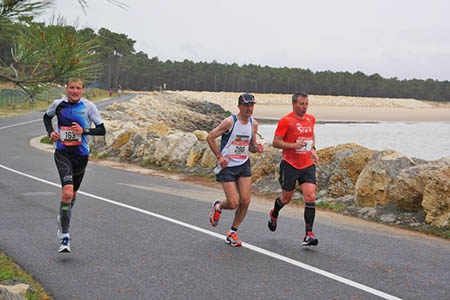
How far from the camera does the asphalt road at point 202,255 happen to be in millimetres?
5500

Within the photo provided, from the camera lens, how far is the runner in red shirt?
23.7 ft

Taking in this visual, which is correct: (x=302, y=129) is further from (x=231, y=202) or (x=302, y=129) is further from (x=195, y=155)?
(x=195, y=155)

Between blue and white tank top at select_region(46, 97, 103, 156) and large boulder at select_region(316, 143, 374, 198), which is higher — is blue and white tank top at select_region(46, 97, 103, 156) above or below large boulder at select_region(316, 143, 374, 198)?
above

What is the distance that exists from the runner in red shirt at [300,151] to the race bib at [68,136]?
2750mm

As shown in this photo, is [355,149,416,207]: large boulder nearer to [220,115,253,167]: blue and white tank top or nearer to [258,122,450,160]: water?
[220,115,253,167]: blue and white tank top

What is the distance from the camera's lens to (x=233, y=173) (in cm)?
713

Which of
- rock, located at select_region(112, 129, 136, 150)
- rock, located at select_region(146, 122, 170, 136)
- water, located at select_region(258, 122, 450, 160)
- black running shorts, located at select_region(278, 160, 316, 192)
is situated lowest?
water, located at select_region(258, 122, 450, 160)

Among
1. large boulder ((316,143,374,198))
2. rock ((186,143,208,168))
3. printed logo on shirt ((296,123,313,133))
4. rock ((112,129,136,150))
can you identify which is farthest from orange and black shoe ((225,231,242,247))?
rock ((112,129,136,150))

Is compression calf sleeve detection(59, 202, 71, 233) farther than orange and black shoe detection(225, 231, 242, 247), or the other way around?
orange and black shoe detection(225, 231, 242, 247)

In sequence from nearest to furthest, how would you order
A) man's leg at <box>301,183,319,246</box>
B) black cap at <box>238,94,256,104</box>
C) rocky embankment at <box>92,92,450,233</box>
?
black cap at <box>238,94,256,104</box>, man's leg at <box>301,183,319,246</box>, rocky embankment at <box>92,92,450,233</box>

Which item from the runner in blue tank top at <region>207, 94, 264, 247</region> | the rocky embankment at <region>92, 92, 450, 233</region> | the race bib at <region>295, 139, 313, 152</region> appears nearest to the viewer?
the runner in blue tank top at <region>207, 94, 264, 247</region>

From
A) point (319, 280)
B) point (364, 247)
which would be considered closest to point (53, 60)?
point (319, 280)

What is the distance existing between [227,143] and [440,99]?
6440 inches

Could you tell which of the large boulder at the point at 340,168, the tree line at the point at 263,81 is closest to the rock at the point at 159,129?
the large boulder at the point at 340,168
